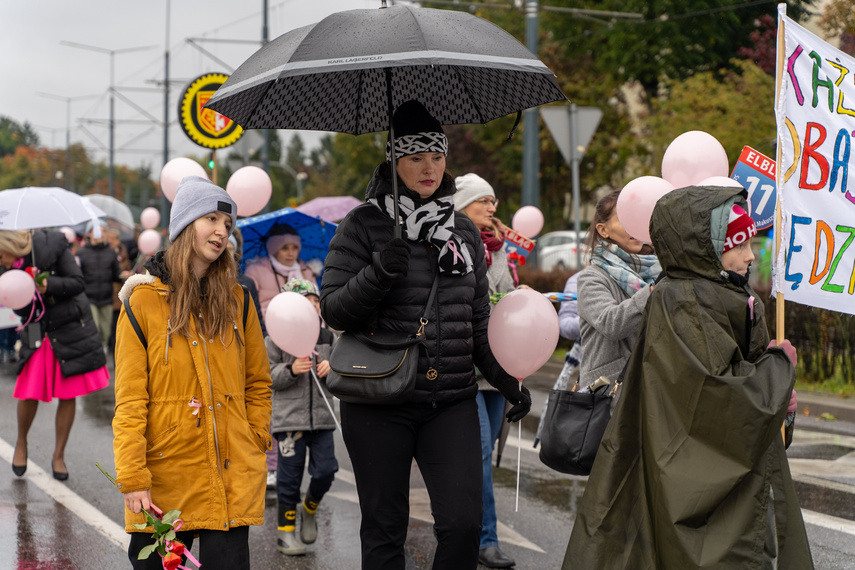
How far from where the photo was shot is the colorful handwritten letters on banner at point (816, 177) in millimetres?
4309

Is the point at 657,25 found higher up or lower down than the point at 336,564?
higher up

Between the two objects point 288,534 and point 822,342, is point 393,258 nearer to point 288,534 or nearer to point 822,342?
point 288,534

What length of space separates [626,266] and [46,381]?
4.56m

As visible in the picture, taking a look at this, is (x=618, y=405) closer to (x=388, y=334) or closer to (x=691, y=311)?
(x=691, y=311)

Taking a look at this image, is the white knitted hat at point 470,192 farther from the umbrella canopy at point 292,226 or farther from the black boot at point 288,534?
the black boot at point 288,534

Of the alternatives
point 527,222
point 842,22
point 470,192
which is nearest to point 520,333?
point 470,192

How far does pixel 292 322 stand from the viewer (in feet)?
16.0

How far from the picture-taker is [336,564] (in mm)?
5078

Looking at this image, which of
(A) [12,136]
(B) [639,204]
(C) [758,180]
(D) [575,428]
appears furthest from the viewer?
(A) [12,136]

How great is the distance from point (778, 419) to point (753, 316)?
367mm

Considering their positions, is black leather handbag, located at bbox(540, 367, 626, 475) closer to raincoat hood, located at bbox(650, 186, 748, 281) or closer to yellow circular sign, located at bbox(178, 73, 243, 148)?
raincoat hood, located at bbox(650, 186, 748, 281)

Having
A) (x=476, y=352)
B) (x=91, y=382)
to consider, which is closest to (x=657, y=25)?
(x=91, y=382)

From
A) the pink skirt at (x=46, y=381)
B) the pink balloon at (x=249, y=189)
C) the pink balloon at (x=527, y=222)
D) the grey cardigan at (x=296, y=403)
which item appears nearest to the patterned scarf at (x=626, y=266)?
the grey cardigan at (x=296, y=403)

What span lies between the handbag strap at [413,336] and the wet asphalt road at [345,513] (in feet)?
6.77
